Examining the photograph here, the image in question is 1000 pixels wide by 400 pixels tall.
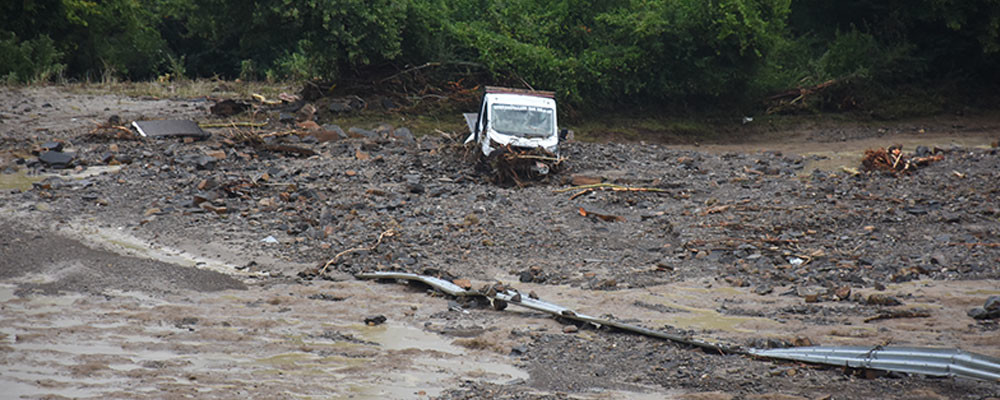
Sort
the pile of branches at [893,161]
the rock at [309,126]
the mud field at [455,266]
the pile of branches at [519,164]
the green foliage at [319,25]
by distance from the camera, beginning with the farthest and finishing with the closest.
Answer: the green foliage at [319,25]
the rock at [309,126]
the pile of branches at [893,161]
the pile of branches at [519,164]
the mud field at [455,266]

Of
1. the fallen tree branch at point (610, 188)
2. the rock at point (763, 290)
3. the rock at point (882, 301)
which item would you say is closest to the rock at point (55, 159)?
Result: the fallen tree branch at point (610, 188)

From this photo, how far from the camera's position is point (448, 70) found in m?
25.0

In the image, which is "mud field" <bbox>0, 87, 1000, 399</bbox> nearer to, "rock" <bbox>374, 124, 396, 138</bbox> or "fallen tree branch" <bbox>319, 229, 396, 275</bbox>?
"fallen tree branch" <bbox>319, 229, 396, 275</bbox>

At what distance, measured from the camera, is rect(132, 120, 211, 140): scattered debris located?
1953 cm

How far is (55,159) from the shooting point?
17.1 metres

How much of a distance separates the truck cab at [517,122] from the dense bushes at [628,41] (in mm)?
6478

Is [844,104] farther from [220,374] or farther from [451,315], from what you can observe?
[220,374]

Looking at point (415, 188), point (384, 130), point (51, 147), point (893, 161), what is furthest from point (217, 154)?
point (893, 161)

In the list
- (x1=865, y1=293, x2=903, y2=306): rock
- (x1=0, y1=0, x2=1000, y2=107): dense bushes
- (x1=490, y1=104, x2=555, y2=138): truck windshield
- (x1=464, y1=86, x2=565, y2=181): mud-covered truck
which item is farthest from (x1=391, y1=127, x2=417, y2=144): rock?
(x1=865, y1=293, x2=903, y2=306): rock

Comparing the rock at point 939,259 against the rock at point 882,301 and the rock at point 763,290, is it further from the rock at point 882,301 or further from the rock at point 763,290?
the rock at point 763,290

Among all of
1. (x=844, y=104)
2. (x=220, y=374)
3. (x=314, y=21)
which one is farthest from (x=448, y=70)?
(x=220, y=374)

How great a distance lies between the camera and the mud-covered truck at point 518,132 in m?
16.5

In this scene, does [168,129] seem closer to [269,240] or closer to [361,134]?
[361,134]

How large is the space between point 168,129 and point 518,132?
8198 millimetres
